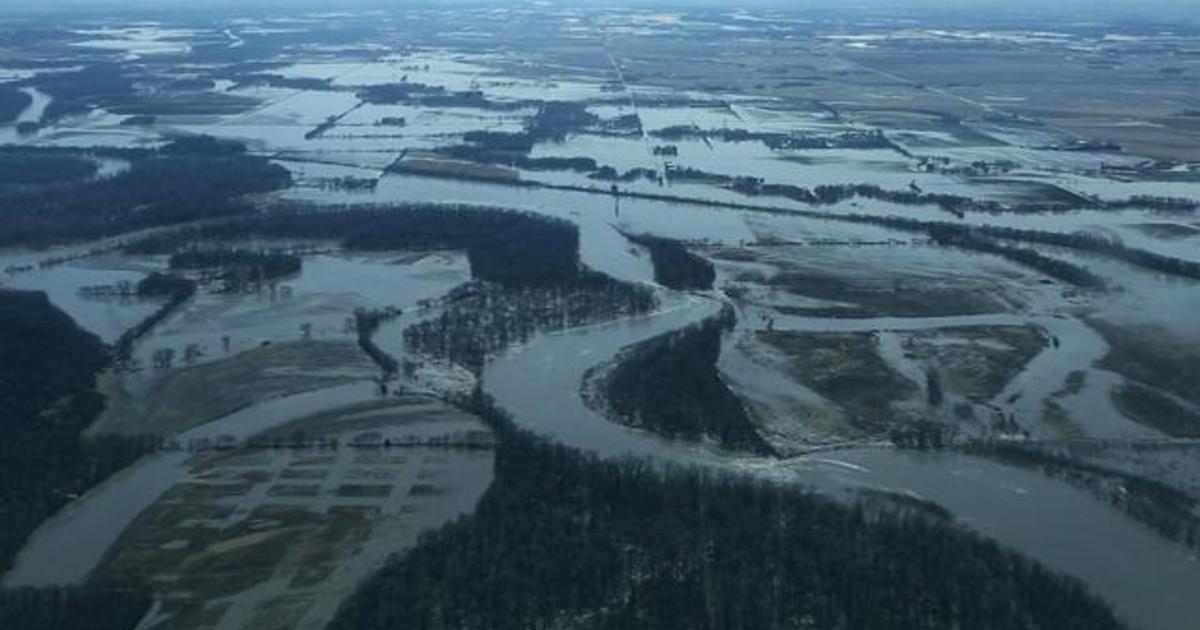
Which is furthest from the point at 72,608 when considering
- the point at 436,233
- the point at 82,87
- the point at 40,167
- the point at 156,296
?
the point at 82,87

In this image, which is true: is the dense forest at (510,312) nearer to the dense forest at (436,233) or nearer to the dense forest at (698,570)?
the dense forest at (436,233)

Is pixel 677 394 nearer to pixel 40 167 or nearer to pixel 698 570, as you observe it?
pixel 698 570

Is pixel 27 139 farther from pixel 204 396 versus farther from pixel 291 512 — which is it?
pixel 291 512

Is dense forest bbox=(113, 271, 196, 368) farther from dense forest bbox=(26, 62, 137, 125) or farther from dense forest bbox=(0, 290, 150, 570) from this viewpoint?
dense forest bbox=(26, 62, 137, 125)

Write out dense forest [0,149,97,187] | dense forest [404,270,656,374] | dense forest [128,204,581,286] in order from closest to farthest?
1. dense forest [404,270,656,374]
2. dense forest [128,204,581,286]
3. dense forest [0,149,97,187]

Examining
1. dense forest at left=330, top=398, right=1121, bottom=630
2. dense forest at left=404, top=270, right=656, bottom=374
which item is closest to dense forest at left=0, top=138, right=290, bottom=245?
dense forest at left=404, top=270, right=656, bottom=374

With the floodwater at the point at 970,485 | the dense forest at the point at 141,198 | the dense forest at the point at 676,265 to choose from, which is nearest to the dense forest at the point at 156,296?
the dense forest at the point at 141,198
